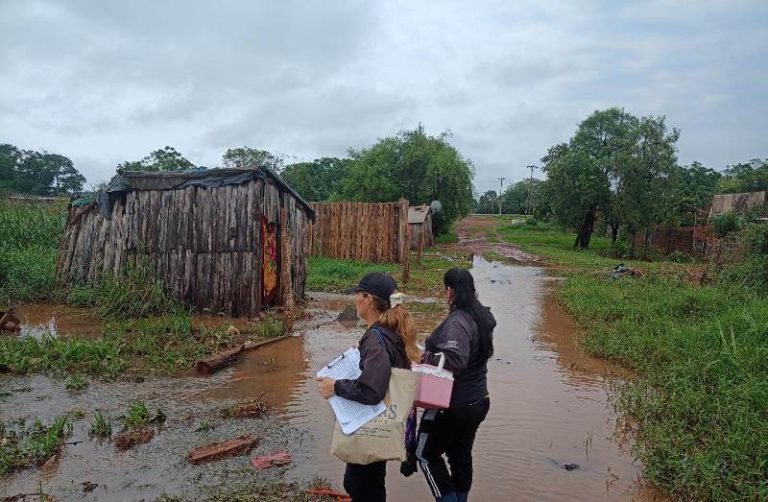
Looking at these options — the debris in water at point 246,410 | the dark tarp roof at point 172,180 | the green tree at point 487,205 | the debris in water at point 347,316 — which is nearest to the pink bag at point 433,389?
the debris in water at point 246,410

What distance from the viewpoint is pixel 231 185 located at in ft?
34.9

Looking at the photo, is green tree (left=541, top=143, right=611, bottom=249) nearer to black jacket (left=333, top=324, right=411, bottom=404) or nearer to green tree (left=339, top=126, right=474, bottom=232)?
green tree (left=339, top=126, right=474, bottom=232)

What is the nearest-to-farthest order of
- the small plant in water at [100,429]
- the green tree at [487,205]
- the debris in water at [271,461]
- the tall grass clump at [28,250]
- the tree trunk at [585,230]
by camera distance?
the debris in water at [271,461]
the small plant in water at [100,429]
the tall grass clump at [28,250]
the tree trunk at [585,230]
the green tree at [487,205]

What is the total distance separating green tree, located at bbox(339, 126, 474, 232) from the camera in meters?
33.2

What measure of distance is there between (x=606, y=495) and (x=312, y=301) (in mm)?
9211

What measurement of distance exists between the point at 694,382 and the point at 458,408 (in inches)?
164

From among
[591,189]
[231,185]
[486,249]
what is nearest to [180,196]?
[231,185]

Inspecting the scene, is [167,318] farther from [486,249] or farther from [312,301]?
[486,249]

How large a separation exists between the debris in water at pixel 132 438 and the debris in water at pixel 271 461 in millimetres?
1068

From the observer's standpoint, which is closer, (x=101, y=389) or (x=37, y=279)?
(x=101, y=389)

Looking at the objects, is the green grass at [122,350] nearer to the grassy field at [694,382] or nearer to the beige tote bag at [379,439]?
the beige tote bag at [379,439]

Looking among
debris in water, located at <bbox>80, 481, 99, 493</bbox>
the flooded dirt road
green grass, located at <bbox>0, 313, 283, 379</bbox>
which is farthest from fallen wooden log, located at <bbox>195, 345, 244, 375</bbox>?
debris in water, located at <bbox>80, 481, 99, 493</bbox>

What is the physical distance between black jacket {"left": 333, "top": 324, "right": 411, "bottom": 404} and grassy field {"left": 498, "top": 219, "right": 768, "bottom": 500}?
2.73 metres

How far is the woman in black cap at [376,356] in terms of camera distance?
2959 millimetres
